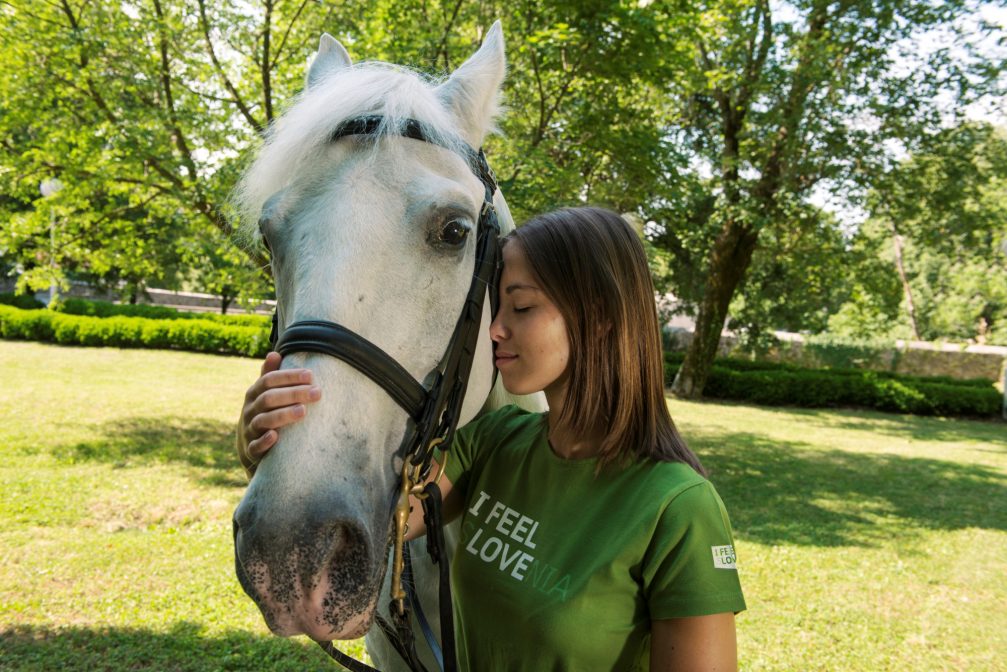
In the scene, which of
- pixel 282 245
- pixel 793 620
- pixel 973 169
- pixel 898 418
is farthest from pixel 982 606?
pixel 898 418

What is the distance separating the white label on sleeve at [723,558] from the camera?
120 centimetres

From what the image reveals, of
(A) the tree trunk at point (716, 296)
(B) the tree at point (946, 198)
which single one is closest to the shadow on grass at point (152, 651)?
(A) the tree trunk at point (716, 296)

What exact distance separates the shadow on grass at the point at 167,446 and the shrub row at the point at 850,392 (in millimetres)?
14299

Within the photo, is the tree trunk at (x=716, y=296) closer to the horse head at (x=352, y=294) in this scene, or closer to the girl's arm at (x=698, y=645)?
the horse head at (x=352, y=294)

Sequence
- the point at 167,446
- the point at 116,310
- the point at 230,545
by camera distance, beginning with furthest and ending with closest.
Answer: the point at 116,310 < the point at 167,446 < the point at 230,545

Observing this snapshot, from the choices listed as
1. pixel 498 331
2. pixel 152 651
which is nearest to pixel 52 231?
pixel 152 651

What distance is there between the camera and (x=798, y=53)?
475 inches

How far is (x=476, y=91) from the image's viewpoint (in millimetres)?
1944

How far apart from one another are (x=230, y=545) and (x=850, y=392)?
20112mm

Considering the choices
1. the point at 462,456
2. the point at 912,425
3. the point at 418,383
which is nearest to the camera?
the point at 418,383

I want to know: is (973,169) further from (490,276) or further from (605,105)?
(490,276)

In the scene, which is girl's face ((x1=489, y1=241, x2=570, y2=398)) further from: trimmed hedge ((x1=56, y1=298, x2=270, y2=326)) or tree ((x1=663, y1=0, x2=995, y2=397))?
trimmed hedge ((x1=56, y1=298, x2=270, y2=326))

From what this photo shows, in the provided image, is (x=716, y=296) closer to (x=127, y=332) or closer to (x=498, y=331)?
(x=498, y=331)

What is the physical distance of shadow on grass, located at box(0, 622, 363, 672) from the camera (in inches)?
157
